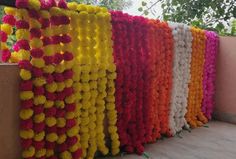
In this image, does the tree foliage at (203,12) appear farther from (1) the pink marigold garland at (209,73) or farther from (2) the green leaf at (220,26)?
(1) the pink marigold garland at (209,73)

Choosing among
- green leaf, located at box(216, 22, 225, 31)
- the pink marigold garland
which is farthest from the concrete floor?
green leaf, located at box(216, 22, 225, 31)

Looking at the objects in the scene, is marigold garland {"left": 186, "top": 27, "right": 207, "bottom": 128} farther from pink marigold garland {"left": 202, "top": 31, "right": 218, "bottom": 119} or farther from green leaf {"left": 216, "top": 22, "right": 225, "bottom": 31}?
green leaf {"left": 216, "top": 22, "right": 225, "bottom": 31}

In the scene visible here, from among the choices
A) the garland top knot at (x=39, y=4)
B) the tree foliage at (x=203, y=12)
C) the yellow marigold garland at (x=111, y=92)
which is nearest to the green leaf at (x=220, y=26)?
the tree foliage at (x=203, y=12)

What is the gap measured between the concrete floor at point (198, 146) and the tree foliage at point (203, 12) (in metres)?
2.02

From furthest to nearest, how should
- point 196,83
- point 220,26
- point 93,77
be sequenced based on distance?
point 220,26, point 196,83, point 93,77

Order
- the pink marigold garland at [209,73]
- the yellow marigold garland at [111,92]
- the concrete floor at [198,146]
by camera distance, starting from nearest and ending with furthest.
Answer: the yellow marigold garland at [111,92]
the concrete floor at [198,146]
the pink marigold garland at [209,73]

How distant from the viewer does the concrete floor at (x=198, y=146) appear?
8.96ft

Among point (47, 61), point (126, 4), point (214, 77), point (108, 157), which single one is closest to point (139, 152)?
point (108, 157)

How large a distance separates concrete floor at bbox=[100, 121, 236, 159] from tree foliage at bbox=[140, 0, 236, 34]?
2.02m

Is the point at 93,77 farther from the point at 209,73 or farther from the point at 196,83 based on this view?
the point at 209,73

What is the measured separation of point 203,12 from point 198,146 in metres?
2.83

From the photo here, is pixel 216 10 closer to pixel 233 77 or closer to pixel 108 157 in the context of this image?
pixel 233 77

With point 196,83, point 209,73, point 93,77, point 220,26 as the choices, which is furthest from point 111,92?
point 220,26

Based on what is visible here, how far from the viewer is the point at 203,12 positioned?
522cm
